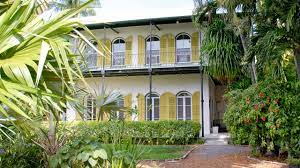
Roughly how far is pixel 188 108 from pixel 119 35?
19.2 feet

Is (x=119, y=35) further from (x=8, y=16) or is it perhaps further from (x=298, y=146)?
(x=8, y=16)

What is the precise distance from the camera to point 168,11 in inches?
813

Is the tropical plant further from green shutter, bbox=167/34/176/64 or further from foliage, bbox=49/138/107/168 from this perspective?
foliage, bbox=49/138/107/168

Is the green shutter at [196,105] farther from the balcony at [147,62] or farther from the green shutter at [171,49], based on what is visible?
the green shutter at [171,49]

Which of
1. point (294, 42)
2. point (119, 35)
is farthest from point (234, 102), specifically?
point (119, 35)

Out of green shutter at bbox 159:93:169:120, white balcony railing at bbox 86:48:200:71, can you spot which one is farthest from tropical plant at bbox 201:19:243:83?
green shutter at bbox 159:93:169:120

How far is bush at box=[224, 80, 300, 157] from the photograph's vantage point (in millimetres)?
10172

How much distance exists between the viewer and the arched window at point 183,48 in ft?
68.3

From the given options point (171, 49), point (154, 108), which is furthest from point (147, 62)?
point (154, 108)

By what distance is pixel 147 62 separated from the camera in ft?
69.5

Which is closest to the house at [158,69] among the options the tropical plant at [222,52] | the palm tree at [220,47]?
the palm tree at [220,47]

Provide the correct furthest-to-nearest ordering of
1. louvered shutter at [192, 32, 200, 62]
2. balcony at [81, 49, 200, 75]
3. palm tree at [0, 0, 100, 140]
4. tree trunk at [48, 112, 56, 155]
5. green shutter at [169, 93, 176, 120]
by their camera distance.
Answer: green shutter at [169, 93, 176, 120], louvered shutter at [192, 32, 200, 62], balcony at [81, 49, 200, 75], tree trunk at [48, 112, 56, 155], palm tree at [0, 0, 100, 140]

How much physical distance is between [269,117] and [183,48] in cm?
1106

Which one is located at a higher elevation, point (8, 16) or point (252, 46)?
point (252, 46)
